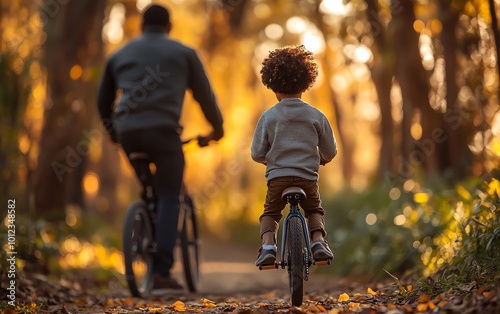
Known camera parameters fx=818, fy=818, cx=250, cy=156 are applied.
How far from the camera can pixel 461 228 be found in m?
5.98

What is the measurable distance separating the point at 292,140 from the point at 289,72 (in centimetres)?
44

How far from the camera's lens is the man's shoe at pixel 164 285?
21.2 ft

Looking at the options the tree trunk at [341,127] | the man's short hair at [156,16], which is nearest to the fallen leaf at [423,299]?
the man's short hair at [156,16]

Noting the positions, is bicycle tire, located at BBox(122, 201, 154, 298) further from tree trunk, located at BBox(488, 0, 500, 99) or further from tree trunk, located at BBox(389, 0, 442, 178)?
tree trunk, located at BBox(389, 0, 442, 178)

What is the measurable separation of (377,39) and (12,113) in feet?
17.8

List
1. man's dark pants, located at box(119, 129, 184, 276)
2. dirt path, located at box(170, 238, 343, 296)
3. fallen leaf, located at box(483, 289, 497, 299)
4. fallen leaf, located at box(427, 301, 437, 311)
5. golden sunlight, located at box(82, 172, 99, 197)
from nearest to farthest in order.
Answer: fallen leaf, located at box(483, 289, 497, 299)
fallen leaf, located at box(427, 301, 437, 311)
man's dark pants, located at box(119, 129, 184, 276)
dirt path, located at box(170, 238, 343, 296)
golden sunlight, located at box(82, 172, 99, 197)

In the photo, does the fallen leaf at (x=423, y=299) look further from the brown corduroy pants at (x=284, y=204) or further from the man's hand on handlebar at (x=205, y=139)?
the man's hand on handlebar at (x=205, y=139)

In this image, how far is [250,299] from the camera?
6367 mm

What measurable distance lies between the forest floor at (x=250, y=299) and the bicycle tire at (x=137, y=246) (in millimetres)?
144

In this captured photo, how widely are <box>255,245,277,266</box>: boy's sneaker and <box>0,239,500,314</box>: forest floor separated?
0.28m

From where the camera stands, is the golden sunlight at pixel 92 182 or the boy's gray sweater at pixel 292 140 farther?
the golden sunlight at pixel 92 182

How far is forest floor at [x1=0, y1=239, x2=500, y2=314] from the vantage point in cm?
435

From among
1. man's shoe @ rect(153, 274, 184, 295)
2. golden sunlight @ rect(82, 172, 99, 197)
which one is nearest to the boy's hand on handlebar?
man's shoe @ rect(153, 274, 184, 295)

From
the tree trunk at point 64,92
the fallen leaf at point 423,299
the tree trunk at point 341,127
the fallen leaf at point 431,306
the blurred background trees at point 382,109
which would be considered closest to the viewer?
the fallen leaf at point 431,306
